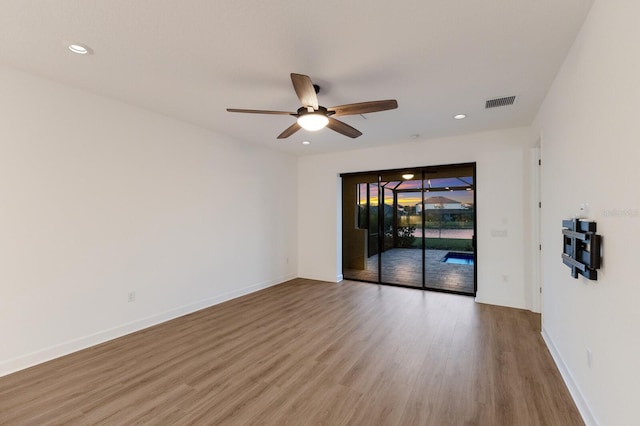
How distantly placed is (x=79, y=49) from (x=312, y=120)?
6.84 feet

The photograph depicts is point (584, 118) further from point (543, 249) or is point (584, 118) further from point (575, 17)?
point (543, 249)

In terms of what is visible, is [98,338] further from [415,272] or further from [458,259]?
[458,259]

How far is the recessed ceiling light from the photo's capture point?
2333mm

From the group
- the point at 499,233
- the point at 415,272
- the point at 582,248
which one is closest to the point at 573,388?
the point at 582,248

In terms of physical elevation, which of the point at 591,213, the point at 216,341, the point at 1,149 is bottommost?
the point at 216,341

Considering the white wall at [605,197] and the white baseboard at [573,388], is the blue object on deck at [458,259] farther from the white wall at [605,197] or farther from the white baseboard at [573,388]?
the white wall at [605,197]

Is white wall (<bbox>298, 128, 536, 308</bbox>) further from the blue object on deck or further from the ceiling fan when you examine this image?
the ceiling fan

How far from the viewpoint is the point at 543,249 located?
3.43 meters

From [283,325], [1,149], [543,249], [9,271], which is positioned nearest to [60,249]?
[9,271]

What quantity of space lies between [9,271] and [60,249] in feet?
1.34

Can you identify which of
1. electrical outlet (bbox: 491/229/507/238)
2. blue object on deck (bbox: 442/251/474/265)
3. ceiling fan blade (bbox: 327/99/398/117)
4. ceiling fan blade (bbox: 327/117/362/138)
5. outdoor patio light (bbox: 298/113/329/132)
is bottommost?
blue object on deck (bbox: 442/251/474/265)

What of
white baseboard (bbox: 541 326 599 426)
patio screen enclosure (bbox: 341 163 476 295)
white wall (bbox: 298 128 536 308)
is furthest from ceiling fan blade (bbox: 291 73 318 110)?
patio screen enclosure (bbox: 341 163 476 295)

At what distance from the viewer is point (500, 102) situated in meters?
3.47

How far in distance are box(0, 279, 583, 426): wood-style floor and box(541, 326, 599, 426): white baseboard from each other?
56 mm
